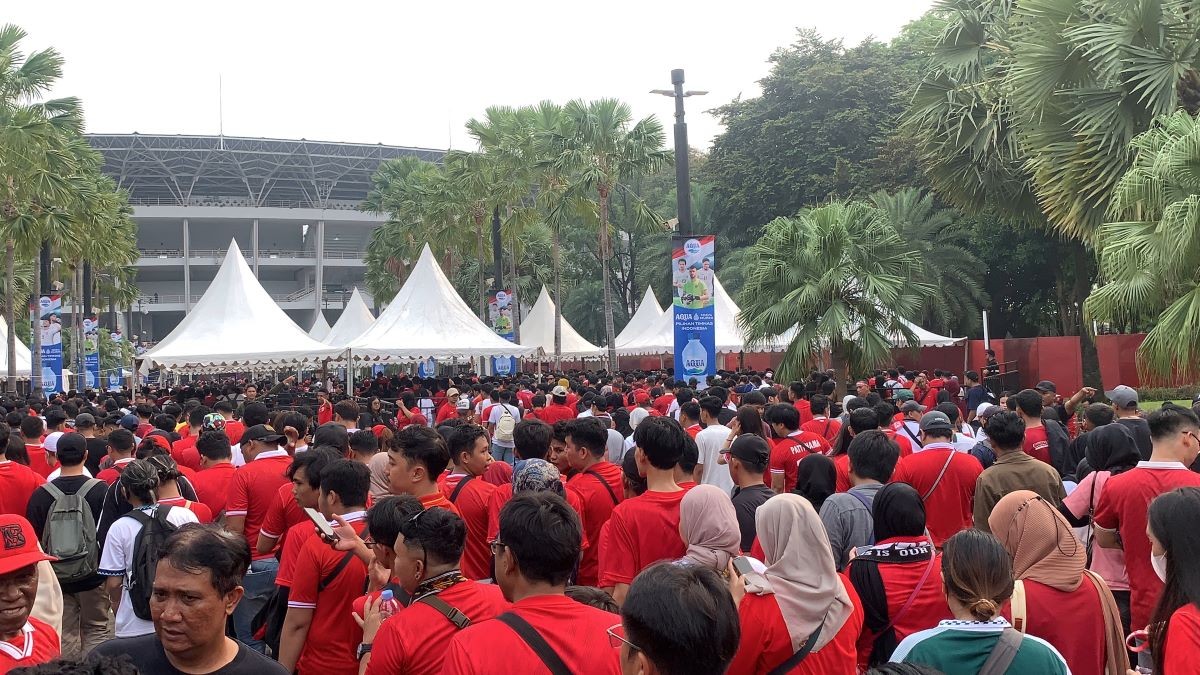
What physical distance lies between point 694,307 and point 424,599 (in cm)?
1578

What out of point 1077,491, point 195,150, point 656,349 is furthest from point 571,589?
point 195,150

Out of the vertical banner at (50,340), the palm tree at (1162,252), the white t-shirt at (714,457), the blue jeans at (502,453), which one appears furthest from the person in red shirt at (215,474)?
the vertical banner at (50,340)

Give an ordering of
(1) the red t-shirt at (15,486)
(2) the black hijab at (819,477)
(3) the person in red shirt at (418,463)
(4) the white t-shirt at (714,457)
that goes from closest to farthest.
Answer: (3) the person in red shirt at (418,463) < (2) the black hijab at (819,477) < (1) the red t-shirt at (15,486) < (4) the white t-shirt at (714,457)

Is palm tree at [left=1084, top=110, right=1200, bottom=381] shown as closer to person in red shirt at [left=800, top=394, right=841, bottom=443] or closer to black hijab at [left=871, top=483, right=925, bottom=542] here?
person in red shirt at [left=800, top=394, right=841, bottom=443]

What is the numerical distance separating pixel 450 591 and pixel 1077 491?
377 centimetres

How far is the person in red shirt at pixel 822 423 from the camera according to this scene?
31.4 feet

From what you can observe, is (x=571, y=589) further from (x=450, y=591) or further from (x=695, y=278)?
(x=695, y=278)

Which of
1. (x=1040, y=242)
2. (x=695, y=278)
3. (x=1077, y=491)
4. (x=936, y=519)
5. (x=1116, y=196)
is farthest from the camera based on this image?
(x=1040, y=242)

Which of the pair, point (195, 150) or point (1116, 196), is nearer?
point (1116, 196)

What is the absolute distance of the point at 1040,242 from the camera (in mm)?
33125

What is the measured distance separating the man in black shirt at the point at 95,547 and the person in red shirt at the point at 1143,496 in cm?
566

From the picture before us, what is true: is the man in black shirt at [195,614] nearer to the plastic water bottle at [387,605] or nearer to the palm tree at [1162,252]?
the plastic water bottle at [387,605]

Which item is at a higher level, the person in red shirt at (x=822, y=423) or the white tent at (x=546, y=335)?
the white tent at (x=546, y=335)

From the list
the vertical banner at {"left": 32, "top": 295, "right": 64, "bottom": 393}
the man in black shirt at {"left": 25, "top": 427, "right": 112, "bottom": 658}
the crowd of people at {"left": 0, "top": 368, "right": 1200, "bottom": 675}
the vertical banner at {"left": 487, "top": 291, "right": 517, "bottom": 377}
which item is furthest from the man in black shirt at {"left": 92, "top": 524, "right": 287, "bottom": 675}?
the vertical banner at {"left": 487, "top": 291, "right": 517, "bottom": 377}
